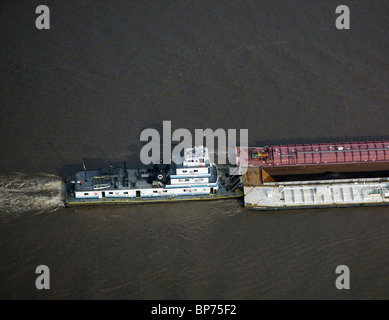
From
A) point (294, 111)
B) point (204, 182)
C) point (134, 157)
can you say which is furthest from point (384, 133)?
point (134, 157)

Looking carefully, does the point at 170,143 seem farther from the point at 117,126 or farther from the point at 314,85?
the point at 314,85
